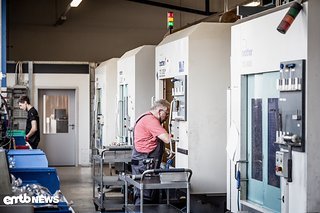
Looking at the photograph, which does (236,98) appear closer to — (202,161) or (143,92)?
(202,161)

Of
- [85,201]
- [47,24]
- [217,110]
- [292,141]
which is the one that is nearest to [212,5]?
[47,24]

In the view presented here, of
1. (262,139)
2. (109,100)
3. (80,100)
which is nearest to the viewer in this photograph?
(262,139)

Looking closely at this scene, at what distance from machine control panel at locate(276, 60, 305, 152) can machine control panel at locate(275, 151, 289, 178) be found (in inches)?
3.2

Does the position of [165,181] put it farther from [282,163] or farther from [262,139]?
[282,163]

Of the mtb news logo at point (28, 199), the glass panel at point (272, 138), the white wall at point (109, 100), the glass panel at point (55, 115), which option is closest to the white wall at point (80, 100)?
the glass panel at point (55, 115)

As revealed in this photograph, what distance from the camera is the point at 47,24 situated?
16.5 meters

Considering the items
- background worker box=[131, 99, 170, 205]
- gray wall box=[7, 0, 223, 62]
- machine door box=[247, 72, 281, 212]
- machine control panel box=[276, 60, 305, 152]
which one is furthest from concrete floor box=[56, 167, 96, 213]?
machine control panel box=[276, 60, 305, 152]

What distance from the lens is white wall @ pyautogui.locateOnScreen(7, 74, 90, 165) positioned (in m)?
14.4

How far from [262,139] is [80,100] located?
969 centimetres

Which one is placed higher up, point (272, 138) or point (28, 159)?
point (272, 138)

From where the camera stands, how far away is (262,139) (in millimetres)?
5402

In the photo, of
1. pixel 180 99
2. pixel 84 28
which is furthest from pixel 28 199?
pixel 84 28

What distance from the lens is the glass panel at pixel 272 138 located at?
16.8 ft

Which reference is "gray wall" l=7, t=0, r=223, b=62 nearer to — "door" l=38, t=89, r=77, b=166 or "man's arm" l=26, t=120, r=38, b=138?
"door" l=38, t=89, r=77, b=166
